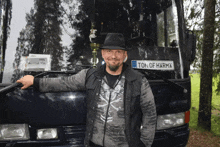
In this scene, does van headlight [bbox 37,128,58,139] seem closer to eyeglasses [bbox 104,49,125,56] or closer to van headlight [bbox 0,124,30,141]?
van headlight [bbox 0,124,30,141]

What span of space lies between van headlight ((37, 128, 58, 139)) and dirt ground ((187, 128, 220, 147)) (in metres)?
5.53

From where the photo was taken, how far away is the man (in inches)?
67.5

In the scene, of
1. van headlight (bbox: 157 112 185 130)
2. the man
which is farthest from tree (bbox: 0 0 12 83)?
van headlight (bbox: 157 112 185 130)

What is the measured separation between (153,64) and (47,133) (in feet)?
5.39

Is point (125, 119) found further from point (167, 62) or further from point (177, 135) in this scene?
point (167, 62)

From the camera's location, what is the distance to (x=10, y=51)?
2.01 m

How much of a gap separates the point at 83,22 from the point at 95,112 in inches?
48.2

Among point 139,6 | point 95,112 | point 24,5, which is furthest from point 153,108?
point 24,5

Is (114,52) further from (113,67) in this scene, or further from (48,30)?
(48,30)

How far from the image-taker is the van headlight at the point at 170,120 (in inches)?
87.4

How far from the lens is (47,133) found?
1.93 m

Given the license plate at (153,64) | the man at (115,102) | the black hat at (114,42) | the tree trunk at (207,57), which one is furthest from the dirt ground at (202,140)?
the black hat at (114,42)

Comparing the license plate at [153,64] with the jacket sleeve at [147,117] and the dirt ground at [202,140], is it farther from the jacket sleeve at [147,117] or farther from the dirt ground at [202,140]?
the dirt ground at [202,140]

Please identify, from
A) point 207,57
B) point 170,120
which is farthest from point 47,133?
point 207,57
